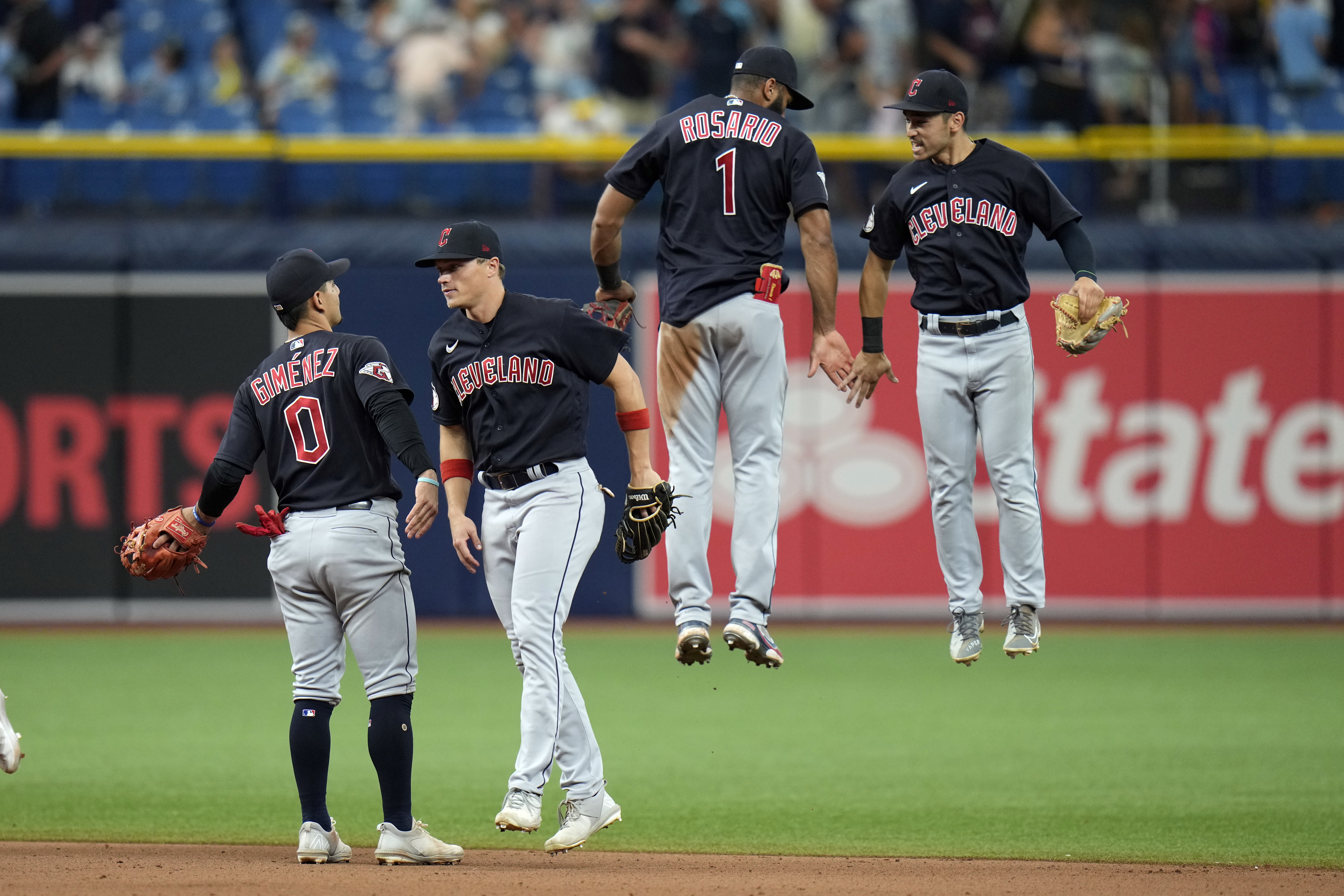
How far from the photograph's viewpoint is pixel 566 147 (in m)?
14.4

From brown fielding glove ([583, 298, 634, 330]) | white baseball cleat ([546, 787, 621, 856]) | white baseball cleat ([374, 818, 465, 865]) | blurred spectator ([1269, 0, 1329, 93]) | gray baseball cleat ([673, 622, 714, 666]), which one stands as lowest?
white baseball cleat ([374, 818, 465, 865])

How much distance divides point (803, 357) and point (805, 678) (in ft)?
9.95

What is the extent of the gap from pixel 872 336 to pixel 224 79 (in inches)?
404

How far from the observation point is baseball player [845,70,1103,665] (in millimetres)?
7012

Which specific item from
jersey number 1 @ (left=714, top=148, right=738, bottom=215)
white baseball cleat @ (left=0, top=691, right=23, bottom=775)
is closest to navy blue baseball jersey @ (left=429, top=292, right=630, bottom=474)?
jersey number 1 @ (left=714, top=148, right=738, bottom=215)

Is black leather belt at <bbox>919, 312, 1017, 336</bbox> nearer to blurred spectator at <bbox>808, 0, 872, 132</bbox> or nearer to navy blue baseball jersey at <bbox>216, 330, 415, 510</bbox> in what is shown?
navy blue baseball jersey at <bbox>216, 330, 415, 510</bbox>

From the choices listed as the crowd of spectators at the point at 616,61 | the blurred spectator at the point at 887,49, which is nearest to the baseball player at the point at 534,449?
the crowd of spectators at the point at 616,61

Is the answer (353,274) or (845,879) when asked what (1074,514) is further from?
(845,879)

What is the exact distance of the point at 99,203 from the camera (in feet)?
48.2

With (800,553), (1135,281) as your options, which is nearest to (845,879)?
(800,553)

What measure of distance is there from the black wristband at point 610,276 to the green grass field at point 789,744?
2723 mm

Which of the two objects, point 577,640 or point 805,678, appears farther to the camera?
point 577,640

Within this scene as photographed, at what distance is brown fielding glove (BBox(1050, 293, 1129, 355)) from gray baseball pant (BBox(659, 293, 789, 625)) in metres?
1.15

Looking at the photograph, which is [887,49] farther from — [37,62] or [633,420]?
[633,420]
